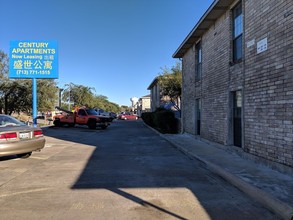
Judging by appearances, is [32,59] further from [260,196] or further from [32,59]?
[260,196]

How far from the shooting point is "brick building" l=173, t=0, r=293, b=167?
8352mm

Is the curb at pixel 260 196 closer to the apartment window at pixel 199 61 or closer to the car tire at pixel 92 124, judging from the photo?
the apartment window at pixel 199 61

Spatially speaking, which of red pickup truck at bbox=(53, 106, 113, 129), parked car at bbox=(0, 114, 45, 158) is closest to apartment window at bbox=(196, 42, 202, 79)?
parked car at bbox=(0, 114, 45, 158)

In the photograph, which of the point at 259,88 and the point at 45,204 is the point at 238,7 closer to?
the point at 259,88

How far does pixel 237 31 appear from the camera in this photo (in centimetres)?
1235

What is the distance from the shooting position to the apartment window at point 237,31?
39.3ft

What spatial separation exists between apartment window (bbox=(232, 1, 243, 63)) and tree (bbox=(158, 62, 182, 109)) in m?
32.3

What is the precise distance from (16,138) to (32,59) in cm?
1179

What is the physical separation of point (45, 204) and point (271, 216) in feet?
12.4

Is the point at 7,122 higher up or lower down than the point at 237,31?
lower down

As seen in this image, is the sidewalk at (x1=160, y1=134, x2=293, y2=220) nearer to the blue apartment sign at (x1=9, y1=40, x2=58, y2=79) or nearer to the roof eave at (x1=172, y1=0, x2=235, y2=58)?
the roof eave at (x1=172, y1=0, x2=235, y2=58)

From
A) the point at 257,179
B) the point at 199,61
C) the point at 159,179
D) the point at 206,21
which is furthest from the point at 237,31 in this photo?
the point at 159,179

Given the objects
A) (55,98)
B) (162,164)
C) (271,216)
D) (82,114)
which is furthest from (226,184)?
(55,98)

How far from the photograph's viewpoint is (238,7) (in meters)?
12.3
